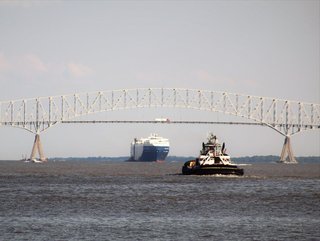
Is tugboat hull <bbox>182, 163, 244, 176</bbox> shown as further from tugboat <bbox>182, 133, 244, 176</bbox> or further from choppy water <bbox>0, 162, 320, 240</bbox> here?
choppy water <bbox>0, 162, 320, 240</bbox>

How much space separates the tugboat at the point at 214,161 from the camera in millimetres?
103750

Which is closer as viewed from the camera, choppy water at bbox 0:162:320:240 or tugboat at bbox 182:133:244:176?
choppy water at bbox 0:162:320:240

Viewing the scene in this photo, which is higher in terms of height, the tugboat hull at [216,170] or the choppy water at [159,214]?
the tugboat hull at [216,170]

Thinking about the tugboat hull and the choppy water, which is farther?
the tugboat hull

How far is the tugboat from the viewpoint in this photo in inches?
4085

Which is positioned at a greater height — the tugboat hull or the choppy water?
the tugboat hull

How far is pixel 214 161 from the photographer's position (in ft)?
343

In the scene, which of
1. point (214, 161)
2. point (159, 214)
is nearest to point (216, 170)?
point (214, 161)

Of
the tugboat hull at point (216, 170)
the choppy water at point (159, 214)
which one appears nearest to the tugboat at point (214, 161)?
the tugboat hull at point (216, 170)

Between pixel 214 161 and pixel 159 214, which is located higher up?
pixel 214 161

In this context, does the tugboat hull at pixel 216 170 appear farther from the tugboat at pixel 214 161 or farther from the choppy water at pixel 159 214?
the choppy water at pixel 159 214

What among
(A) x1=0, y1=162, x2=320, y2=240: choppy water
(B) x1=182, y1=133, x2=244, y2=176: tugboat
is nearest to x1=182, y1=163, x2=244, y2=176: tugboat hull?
(B) x1=182, y1=133, x2=244, y2=176: tugboat

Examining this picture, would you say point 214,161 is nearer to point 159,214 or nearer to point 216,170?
point 216,170

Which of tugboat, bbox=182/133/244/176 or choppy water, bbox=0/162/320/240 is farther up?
tugboat, bbox=182/133/244/176
